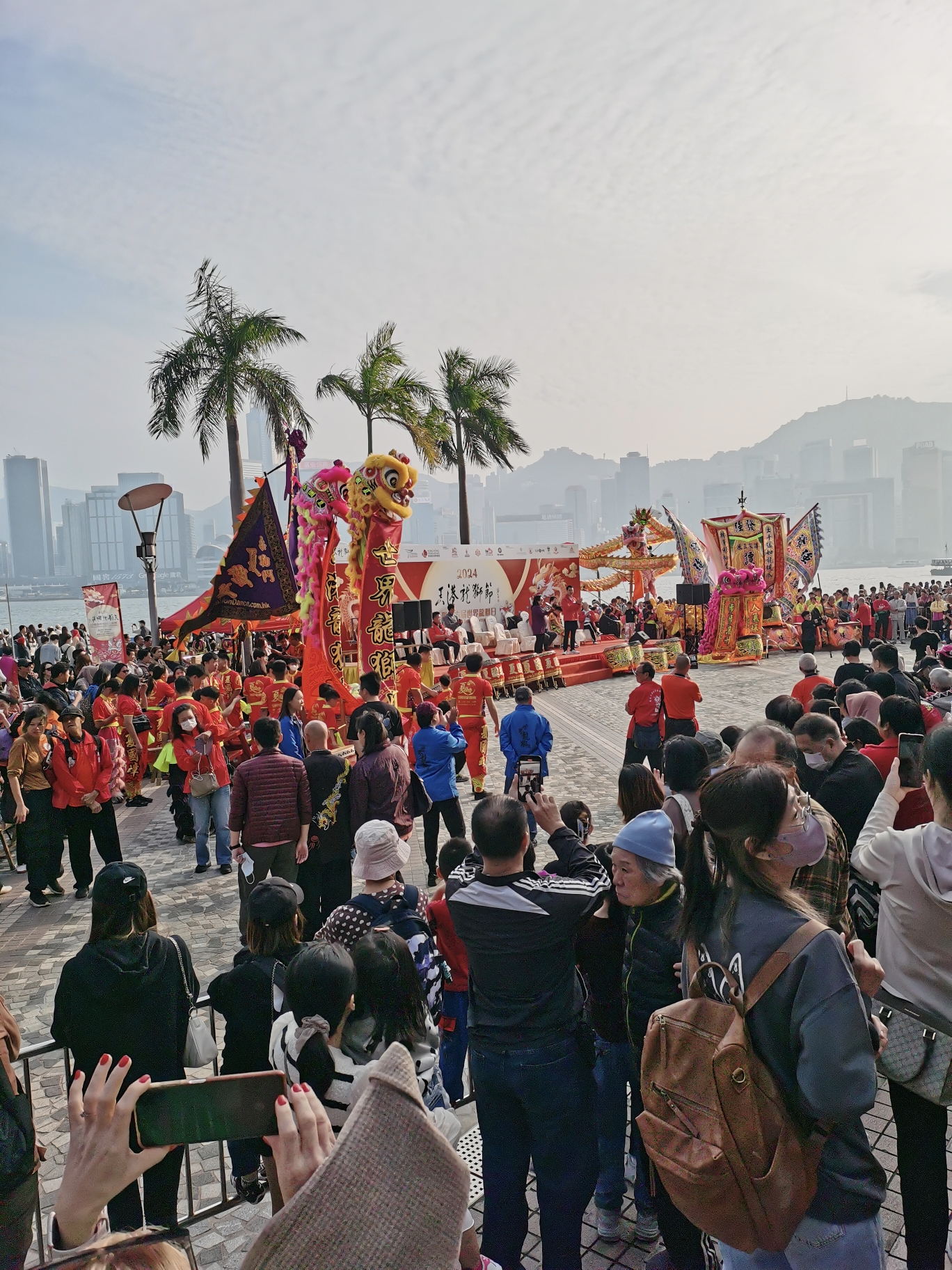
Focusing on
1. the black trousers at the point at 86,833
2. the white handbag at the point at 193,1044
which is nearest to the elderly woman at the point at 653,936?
the white handbag at the point at 193,1044

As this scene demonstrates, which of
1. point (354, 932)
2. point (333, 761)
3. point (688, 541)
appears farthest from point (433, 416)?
point (354, 932)

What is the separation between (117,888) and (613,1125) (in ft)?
6.35

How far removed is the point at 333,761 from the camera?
19.3ft

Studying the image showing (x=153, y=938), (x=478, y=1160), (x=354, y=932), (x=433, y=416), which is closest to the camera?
(x=153, y=938)

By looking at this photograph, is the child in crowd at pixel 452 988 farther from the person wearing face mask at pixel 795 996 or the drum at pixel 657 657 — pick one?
the drum at pixel 657 657

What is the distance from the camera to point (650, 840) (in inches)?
107

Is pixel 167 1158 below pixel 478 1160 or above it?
above

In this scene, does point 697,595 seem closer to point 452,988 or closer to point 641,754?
point 641,754

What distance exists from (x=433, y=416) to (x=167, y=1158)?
76.1 ft

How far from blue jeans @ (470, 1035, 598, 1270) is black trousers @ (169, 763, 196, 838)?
670 centimetres

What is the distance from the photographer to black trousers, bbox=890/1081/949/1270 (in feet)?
8.78

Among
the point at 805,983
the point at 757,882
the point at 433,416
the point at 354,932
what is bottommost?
the point at 354,932

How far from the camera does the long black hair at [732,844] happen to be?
79.1 inches

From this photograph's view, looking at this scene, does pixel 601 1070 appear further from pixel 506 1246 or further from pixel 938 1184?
pixel 938 1184
